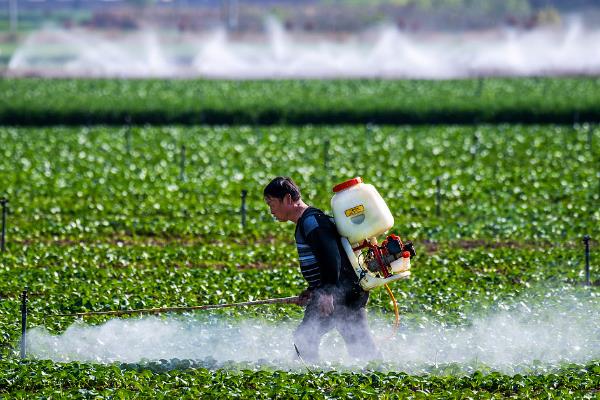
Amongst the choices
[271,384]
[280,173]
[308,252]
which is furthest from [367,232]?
[280,173]

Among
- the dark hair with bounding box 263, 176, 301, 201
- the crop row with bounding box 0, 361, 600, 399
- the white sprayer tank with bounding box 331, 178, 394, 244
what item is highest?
the dark hair with bounding box 263, 176, 301, 201

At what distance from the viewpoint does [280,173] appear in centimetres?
2523

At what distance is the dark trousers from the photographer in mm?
10859

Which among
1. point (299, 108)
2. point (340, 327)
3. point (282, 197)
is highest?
point (282, 197)

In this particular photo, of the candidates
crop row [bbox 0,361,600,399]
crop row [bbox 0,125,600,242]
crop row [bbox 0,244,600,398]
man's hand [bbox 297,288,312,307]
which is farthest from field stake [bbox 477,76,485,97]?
man's hand [bbox 297,288,312,307]

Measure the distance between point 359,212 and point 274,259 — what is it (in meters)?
6.99

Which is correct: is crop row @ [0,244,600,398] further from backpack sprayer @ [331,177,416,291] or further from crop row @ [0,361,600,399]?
backpack sprayer @ [331,177,416,291]

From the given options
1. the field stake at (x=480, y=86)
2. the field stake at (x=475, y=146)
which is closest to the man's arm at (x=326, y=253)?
the field stake at (x=475, y=146)

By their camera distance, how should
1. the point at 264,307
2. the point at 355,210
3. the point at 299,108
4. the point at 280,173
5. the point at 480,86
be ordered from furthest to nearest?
the point at 480,86 → the point at 299,108 → the point at 280,173 → the point at 264,307 → the point at 355,210

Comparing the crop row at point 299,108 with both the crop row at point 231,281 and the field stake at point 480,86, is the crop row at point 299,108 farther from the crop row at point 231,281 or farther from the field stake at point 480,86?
the crop row at point 231,281

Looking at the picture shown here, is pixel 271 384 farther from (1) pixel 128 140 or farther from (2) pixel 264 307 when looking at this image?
(1) pixel 128 140

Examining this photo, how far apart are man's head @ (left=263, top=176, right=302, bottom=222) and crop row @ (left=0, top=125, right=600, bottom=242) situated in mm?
8193

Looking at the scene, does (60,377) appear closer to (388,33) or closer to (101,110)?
(101,110)

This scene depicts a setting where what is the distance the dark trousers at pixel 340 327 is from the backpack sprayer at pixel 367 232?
25 centimetres
